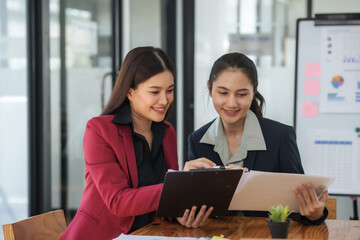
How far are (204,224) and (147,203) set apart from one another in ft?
0.82

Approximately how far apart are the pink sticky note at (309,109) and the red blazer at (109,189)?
2.19m

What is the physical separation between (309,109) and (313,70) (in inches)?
11.5

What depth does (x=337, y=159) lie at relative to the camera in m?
3.85

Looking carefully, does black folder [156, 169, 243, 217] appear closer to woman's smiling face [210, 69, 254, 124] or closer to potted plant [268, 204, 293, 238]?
potted plant [268, 204, 293, 238]

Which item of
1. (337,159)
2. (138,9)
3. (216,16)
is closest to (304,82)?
(337,159)

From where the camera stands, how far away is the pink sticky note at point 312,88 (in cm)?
396

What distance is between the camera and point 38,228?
6.13 ft

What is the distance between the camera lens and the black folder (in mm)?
1731

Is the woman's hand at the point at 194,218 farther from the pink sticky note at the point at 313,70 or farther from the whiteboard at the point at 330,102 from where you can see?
the pink sticky note at the point at 313,70

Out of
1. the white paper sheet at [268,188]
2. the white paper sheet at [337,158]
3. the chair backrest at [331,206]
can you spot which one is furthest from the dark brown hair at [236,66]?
the white paper sheet at [337,158]

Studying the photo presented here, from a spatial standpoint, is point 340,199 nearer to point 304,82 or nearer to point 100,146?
point 304,82

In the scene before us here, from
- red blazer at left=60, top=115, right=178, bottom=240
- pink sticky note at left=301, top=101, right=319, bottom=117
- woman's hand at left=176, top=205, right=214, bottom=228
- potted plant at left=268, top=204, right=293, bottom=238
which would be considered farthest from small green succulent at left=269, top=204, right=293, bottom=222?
pink sticky note at left=301, top=101, right=319, bottom=117

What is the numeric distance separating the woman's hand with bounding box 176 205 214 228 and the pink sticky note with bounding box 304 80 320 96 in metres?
2.30

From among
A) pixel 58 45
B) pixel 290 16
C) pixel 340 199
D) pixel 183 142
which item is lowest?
pixel 340 199
